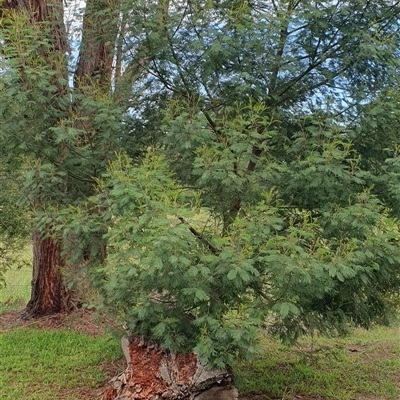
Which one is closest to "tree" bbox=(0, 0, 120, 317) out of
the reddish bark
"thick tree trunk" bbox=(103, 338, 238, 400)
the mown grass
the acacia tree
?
the reddish bark

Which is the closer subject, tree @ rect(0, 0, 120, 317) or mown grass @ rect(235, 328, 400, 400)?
tree @ rect(0, 0, 120, 317)

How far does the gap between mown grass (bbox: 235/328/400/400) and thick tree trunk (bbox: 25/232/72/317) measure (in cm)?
291

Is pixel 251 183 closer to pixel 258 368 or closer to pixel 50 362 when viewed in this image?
pixel 258 368

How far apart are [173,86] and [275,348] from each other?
13.3 feet

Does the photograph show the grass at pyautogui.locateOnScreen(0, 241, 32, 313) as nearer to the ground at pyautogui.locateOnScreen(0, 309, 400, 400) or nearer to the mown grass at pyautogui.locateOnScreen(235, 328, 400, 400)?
the ground at pyautogui.locateOnScreen(0, 309, 400, 400)

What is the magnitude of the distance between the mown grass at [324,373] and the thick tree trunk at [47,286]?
291cm

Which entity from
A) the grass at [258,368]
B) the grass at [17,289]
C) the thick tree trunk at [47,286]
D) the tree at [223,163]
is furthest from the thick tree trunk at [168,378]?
the grass at [17,289]

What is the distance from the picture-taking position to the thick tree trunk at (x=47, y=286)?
7191 millimetres

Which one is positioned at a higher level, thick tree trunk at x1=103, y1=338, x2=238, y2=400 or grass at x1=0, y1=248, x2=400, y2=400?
thick tree trunk at x1=103, y1=338, x2=238, y2=400

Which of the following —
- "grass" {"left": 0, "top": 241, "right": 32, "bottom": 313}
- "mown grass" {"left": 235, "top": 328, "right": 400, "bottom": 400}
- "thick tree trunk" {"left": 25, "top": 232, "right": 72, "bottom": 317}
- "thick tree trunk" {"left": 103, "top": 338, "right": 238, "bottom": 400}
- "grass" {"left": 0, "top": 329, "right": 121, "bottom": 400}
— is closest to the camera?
"thick tree trunk" {"left": 103, "top": 338, "right": 238, "bottom": 400}

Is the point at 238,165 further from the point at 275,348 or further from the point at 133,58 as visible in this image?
the point at 275,348

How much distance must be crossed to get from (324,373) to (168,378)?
8.23 feet

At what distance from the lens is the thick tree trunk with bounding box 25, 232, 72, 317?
23.6 feet

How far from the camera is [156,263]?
2.89 meters
